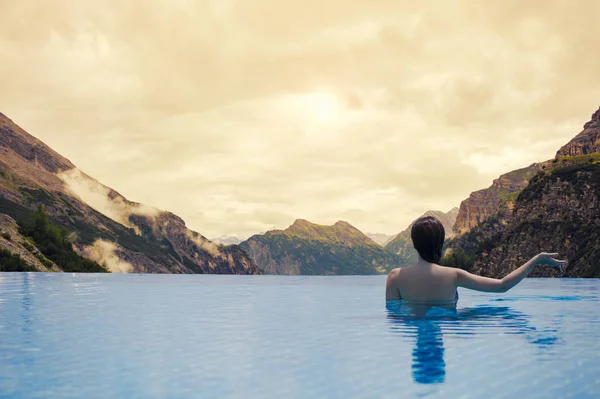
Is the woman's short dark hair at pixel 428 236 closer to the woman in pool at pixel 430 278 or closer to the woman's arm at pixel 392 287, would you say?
the woman in pool at pixel 430 278

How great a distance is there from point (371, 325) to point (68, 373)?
1376cm

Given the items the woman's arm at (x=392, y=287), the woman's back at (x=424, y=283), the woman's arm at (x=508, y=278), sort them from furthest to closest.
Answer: the woman's arm at (x=392, y=287), the woman's back at (x=424, y=283), the woman's arm at (x=508, y=278)

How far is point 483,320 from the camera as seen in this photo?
25.6 meters

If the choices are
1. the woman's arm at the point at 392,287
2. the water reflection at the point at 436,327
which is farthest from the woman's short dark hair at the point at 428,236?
the water reflection at the point at 436,327

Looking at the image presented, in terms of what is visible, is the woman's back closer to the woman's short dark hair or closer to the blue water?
the woman's short dark hair

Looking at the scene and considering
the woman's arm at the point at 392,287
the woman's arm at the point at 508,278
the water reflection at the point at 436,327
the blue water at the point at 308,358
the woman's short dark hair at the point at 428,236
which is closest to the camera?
the blue water at the point at 308,358

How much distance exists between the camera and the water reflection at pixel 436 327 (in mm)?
15555

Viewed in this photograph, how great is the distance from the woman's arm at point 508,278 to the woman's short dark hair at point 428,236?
4.51ft

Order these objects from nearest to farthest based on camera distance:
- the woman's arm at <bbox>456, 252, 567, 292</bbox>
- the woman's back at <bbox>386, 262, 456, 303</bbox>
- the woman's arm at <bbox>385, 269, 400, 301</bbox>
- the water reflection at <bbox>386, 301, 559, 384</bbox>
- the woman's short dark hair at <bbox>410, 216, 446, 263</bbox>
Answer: the water reflection at <bbox>386, 301, 559, 384</bbox>
the woman's arm at <bbox>456, 252, 567, 292</bbox>
the woman's short dark hair at <bbox>410, 216, 446, 263</bbox>
the woman's back at <bbox>386, 262, 456, 303</bbox>
the woman's arm at <bbox>385, 269, 400, 301</bbox>

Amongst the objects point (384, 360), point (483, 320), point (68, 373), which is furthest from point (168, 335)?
point (483, 320)

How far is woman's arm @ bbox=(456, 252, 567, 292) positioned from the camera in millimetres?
18000

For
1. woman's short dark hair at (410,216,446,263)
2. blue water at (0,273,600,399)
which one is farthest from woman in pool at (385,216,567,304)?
blue water at (0,273,600,399)

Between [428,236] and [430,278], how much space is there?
1982 millimetres

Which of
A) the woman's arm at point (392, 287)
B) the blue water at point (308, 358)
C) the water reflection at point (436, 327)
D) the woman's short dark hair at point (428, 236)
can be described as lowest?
the blue water at point (308, 358)
